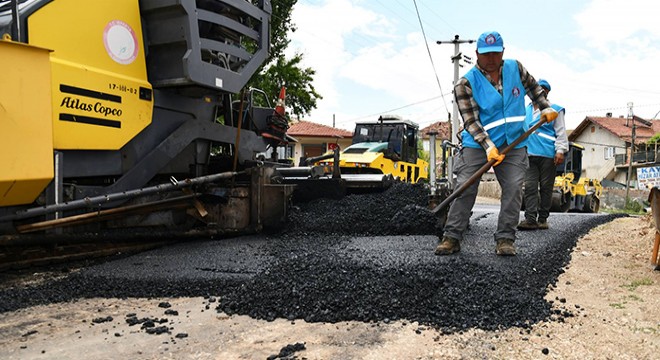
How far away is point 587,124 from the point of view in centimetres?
4481

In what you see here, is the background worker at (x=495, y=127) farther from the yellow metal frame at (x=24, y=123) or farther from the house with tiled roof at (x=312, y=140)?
the house with tiled roof at (x=312, y=140)

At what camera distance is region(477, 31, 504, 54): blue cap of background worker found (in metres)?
3.62

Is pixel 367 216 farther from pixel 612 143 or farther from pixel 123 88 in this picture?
pixel 612 143

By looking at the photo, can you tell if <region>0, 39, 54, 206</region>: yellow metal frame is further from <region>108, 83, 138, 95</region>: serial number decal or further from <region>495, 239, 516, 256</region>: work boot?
<region>495, 239, 516, 256</region>: work boot

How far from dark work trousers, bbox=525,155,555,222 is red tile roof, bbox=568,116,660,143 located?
4156cm

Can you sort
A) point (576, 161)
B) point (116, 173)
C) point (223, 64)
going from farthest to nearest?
1. point (576, 161)
2. point (223, 64)
3. point (116, 173)

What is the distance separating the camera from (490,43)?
364 cm

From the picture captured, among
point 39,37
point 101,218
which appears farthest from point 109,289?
point 39,37

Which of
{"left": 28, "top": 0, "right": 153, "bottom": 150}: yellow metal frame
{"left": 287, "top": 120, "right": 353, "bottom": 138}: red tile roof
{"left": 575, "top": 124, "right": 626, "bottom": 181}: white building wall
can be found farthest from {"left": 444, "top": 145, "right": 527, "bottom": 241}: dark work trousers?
{"left": 575, "top": 124, "right": 626, "bottom": 181}: white building wall

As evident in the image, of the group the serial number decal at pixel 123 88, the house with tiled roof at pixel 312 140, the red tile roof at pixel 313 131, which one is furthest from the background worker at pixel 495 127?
the red tile roof at pixel 313 131

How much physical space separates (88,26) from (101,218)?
1.32 metres

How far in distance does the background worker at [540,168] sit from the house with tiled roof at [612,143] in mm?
38651

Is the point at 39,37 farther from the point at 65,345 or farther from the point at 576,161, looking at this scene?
the point at 576,161

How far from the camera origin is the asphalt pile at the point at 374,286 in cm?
255
